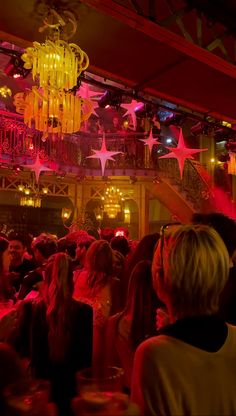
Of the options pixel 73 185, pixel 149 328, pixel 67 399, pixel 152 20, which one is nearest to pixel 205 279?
pixel 149 328

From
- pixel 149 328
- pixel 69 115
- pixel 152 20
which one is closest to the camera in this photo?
pixel 149 328

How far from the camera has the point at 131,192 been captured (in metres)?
15.4

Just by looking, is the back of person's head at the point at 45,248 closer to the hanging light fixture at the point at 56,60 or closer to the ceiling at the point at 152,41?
the hanging light fixture at the point at 56,60

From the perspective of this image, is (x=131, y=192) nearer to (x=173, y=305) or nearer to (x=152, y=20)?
(x=152, y=20)

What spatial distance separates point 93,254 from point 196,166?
13318 mm

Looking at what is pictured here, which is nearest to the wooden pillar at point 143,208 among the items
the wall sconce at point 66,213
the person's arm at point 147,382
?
the wall sconce at point 66,213

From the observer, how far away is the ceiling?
3.62m

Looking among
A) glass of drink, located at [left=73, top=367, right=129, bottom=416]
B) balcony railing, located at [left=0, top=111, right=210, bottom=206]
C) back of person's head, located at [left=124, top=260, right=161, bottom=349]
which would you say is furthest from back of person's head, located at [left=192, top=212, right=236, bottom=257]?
balcony railing, located at [left=0, top=111, right=210, bottom=206]

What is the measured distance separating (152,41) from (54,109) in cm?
135

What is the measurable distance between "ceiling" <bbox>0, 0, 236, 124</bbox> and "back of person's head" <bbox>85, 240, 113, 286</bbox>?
2.01 metres

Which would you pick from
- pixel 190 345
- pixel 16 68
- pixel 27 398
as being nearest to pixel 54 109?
pixel 16 68

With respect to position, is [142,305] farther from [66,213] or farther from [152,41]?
[66,213]

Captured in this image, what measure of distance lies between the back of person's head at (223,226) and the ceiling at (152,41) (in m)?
1.89

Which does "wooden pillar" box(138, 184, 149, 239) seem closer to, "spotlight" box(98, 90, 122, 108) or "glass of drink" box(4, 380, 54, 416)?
"spotlight" box(98, 90, 122, 108)
